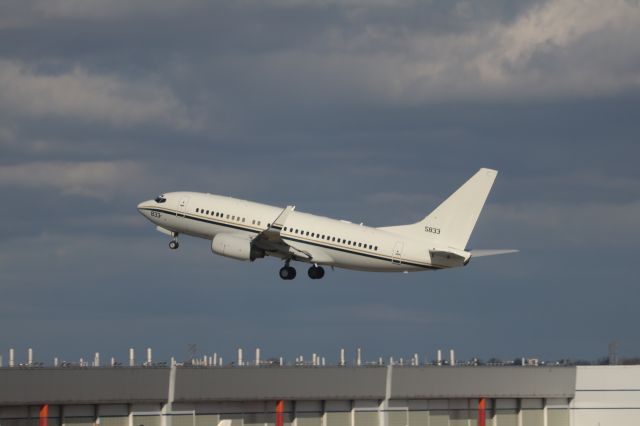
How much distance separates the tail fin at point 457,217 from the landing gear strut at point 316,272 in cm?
887

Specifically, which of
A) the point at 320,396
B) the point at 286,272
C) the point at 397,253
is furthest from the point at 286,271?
the point at 320,396

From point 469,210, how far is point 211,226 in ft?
78.6

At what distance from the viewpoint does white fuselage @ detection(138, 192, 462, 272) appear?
452 feet

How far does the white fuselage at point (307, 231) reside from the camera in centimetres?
13788

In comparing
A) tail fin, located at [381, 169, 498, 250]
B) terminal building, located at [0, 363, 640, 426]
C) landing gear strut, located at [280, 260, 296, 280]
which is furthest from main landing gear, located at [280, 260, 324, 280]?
terminal building, located at [0, 363, 640, 426]

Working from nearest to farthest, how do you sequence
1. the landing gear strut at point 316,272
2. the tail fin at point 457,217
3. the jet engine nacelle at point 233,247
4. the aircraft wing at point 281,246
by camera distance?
the tail fin at point 457,217, the aircraft wing at point 281,246, the jet engine nacelle at point 233,247, the landing gear strut at point 316,272

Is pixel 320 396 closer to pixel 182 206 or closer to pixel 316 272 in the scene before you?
pixel 316 272

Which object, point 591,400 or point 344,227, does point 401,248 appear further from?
point 591,400

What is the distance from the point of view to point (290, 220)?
143 metres

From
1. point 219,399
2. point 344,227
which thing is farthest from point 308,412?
point 344,227

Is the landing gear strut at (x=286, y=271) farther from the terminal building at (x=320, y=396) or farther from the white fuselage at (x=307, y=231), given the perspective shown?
the terminal building at (x=320, y=396)

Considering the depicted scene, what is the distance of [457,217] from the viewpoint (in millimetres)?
139125

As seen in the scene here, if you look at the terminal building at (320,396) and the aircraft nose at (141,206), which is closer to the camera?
the terminal building at (320,396)

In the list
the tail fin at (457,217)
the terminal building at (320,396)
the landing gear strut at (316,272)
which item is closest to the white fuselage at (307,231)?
the tail fin at (457,217)
